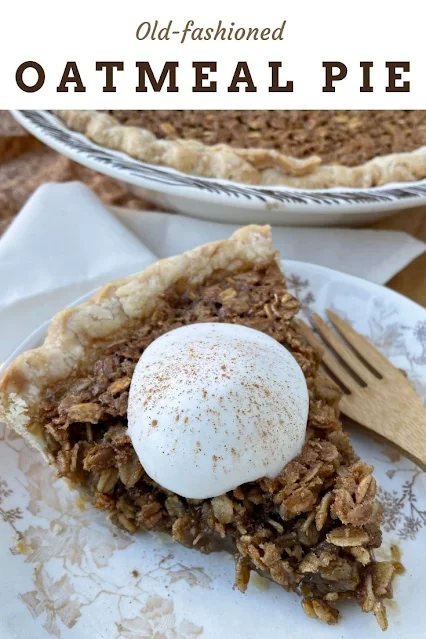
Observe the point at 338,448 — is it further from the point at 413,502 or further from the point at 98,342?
the point at 98,342

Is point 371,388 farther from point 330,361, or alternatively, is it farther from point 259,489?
point 259,489

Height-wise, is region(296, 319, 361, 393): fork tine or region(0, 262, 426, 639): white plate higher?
region(296, 319, 361, 393): fork tine

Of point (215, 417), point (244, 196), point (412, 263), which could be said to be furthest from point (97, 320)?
point (412, 263)

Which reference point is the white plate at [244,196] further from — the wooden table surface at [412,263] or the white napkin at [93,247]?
the wooden table surface at [412,263]

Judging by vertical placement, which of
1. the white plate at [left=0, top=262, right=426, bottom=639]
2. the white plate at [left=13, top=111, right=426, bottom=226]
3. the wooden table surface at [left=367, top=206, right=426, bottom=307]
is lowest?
the white plate at [left=0, top=262, right=426, bottom=639]

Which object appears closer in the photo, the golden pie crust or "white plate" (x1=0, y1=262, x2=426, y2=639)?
"white plate" (x1=0, y1=262, x2=426, y2=639)

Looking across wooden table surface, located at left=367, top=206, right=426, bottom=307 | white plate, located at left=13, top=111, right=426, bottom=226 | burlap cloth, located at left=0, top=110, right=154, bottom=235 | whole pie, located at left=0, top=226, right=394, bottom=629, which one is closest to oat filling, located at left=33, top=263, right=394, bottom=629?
whole pie, located at left=0, top=226, right=394, bottom=629

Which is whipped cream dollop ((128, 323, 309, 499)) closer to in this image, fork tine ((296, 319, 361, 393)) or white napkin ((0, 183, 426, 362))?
fork tine ((296, 319, 361, 393))
